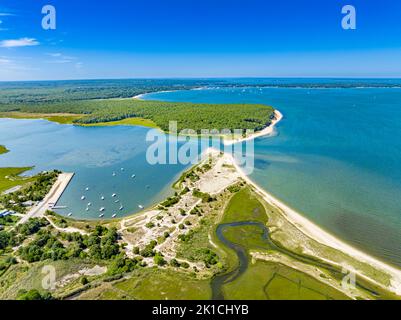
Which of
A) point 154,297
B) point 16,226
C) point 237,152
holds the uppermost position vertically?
point 237,152

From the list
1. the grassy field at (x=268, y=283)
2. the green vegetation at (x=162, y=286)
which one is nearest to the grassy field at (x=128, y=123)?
the grassy field at (x=268, y=283)

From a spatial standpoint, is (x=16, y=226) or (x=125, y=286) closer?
(x=125, y=286)

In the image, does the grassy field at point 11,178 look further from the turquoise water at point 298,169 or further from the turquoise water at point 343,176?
the turquoise water at point 343,176

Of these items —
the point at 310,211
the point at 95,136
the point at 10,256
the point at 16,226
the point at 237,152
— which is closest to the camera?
the point at 10,256

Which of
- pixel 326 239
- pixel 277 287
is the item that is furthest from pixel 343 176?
pixel 277 287

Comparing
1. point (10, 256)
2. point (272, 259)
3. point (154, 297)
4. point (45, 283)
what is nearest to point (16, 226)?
point (10, 256)

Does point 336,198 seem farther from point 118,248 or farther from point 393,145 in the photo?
point 393,145

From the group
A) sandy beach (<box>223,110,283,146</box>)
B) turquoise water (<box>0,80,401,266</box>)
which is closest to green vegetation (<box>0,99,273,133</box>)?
sandy beach (<box>223,110,283,146</box>)
